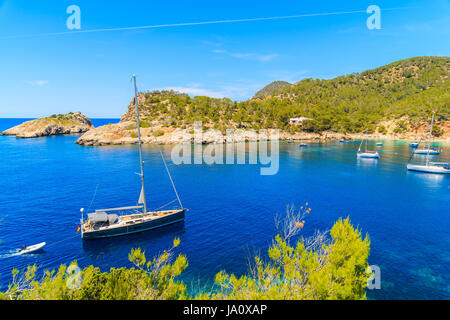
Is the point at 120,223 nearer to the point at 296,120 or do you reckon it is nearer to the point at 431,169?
the point at 431,169

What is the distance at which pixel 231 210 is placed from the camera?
45.6 m

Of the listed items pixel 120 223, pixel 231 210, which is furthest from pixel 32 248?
pixel 231 210

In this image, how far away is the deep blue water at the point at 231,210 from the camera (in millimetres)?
29094

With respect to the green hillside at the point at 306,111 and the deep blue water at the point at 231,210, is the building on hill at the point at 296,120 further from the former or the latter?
the deep blue water at the point at 231,210

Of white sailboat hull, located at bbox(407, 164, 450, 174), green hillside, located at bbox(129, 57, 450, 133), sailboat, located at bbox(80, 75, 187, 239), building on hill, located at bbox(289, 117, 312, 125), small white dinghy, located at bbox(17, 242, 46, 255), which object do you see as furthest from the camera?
building on hill, located at bbox(289, 117, 312, 125)

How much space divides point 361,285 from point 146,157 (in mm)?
89358

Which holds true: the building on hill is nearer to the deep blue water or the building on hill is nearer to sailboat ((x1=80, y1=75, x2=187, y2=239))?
the deep blue water

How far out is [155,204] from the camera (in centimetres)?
4738

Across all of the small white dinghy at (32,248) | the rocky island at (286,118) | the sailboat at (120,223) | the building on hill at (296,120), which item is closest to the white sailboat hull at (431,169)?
the sailboat at (120,223)

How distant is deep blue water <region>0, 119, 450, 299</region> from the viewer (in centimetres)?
2909

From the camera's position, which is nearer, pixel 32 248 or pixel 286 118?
pixel 32 248

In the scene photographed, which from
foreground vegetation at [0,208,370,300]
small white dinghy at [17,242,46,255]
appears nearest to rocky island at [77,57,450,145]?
small white dinghy at [17,242,46,255]

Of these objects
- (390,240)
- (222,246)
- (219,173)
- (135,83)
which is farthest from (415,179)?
(135,83)

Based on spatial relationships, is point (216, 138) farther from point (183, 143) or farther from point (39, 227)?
point (39, 227)
